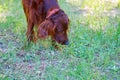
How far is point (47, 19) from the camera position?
4.36m

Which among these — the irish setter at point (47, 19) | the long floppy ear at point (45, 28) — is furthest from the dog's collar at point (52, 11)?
the long floppy ear at point (45, 28)

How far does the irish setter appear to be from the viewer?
434 centimetres

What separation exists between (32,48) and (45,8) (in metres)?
0.58

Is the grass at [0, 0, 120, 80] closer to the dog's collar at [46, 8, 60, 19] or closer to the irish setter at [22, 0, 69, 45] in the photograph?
the irish setter at [22, 0, 69, 45]

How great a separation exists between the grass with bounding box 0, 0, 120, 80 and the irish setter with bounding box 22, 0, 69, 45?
205mm

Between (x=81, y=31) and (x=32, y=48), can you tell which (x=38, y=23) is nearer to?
(x=32, y=48)

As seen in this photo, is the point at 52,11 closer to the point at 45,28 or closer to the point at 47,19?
the point at 47,19

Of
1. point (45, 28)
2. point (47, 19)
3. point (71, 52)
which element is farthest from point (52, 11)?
point (71, 52)

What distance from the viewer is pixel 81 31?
5.30 m

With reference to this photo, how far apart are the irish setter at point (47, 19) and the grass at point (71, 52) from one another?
0.20 meters

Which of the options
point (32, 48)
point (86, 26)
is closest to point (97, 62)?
point (32, 48)

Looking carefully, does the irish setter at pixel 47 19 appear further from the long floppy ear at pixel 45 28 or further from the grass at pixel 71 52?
the grass at pixel 71 52

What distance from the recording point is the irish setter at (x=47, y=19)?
4340mm

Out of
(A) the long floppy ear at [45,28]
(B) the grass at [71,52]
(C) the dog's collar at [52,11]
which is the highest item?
(C) the dog's collar at [52,11]
